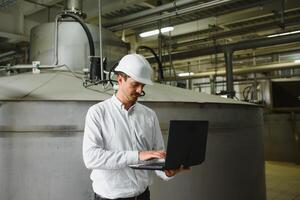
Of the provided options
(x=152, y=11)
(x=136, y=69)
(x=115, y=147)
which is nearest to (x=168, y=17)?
(x=152, y=11)

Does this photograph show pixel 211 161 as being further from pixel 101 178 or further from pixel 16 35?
pixel 16 35

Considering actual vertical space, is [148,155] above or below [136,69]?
below

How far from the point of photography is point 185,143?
3.58 feet

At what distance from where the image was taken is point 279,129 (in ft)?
21.1

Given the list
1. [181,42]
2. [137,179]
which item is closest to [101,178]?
[137,179]

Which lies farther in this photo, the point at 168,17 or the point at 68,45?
the point at 168,17

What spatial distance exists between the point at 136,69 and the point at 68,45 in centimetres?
167

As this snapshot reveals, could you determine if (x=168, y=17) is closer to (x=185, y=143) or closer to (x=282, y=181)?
(x=185, y=143)

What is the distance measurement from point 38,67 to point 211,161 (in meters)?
1.47

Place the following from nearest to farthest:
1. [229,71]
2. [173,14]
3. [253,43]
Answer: [173,14] → [253,43] → [229,71]

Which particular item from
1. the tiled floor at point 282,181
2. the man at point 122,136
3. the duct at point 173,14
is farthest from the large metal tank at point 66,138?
the tiled floor at point 282,181

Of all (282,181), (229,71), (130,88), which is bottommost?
(282,181)

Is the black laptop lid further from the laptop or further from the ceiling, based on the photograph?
the ceiling

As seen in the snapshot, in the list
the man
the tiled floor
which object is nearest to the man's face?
the man
